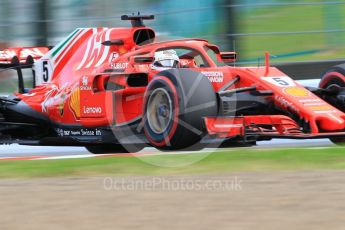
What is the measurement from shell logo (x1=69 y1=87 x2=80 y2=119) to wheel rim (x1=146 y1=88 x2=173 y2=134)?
1205mm

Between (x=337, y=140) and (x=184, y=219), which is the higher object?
(x=184, y=219)

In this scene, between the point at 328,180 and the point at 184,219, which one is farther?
the point at 328,180

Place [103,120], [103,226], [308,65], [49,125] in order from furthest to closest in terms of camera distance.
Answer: [308,65] < [49,125] < [103,120] < [103,226]

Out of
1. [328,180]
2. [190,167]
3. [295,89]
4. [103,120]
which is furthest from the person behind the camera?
[103,120]

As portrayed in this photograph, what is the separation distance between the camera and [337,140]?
866 cm

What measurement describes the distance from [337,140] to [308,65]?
3414mm

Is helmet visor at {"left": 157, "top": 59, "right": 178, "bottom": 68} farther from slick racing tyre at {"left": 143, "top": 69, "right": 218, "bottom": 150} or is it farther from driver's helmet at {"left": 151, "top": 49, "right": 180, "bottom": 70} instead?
slick racing tyre at {"left": 143, "top": 69, "right": 218, "bottom": 150}

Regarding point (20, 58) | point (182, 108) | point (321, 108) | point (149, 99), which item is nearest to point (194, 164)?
point (182, 108)

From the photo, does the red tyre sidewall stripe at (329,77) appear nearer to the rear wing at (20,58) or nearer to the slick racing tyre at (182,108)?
the slick racing tyre at (182,108)

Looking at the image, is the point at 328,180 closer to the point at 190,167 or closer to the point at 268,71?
the point at 190,167

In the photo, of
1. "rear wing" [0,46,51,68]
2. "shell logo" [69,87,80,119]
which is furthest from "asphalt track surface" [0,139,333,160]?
"rear wing" [0,46,51,68]

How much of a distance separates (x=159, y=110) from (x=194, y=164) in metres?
1.72

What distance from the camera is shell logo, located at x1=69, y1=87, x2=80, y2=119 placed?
902cm

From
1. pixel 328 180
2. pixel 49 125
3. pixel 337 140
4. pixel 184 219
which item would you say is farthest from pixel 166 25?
pixel 184 219
